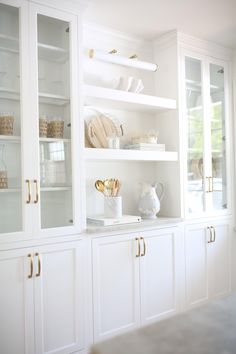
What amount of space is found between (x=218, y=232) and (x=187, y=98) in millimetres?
1314

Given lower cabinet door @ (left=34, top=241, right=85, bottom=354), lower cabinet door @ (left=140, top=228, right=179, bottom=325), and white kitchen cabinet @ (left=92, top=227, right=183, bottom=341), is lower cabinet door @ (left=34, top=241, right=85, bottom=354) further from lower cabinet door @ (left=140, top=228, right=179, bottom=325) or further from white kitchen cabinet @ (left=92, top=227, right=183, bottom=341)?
lower cabinet door @ (left=140, top=228, right=179, bottom=325)

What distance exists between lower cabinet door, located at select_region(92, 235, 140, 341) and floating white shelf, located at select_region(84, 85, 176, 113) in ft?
3.43

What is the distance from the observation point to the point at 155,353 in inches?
29.5

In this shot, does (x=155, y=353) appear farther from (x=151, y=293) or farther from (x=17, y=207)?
(x=151, y=293)

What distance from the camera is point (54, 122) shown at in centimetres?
217

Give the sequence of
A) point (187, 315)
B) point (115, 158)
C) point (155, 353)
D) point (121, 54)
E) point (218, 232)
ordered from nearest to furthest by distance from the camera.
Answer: point (155, 353), point (187, 315), point (115, 158), point (121, 54), point (218, 232)

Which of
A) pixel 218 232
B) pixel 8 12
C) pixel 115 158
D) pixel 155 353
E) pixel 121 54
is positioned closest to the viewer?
pixel 155 353

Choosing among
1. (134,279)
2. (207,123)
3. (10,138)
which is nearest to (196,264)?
(134,279)

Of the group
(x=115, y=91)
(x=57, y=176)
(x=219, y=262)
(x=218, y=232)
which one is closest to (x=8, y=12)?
(x=115, y=91)

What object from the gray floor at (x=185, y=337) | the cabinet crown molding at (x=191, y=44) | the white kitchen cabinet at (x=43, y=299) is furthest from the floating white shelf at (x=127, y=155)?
the gray floor at (x=185, y=337)

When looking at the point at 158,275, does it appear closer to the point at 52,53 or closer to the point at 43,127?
the point at 43,127

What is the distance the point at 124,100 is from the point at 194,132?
82cm

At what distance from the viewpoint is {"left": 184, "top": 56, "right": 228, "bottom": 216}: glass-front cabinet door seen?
2.92 meters

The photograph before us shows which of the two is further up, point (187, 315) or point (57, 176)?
point (57, 176)
